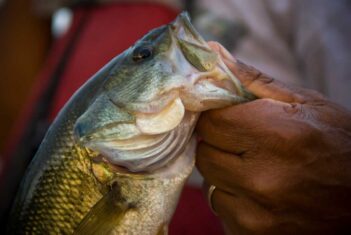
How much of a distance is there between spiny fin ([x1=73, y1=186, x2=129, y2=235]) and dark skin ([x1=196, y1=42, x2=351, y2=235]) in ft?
0.65

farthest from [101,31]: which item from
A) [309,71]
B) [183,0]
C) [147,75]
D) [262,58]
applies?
[147,75]

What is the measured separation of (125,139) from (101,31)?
1.50 meters

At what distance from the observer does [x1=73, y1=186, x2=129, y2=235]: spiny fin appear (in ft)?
3.00

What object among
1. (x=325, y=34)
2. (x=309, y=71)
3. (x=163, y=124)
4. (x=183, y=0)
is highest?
(x=163, y=124)

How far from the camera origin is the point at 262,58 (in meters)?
2.21

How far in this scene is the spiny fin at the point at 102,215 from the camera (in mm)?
915

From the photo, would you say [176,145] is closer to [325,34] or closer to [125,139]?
[125,139]

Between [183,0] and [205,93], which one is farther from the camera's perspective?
[183,0]

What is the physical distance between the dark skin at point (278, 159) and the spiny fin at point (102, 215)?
197 mm

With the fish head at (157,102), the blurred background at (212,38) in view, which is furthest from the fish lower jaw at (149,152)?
the blurred background at (212,38)

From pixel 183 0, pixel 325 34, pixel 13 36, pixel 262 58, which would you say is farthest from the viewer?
pixel 13 36

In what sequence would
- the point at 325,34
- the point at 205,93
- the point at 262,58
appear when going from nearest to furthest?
the point at 205,93 → the point at 325,34 → the point at 262,58

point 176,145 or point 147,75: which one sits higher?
point 147,75

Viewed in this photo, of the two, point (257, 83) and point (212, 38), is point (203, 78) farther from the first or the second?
point (212, 38)
